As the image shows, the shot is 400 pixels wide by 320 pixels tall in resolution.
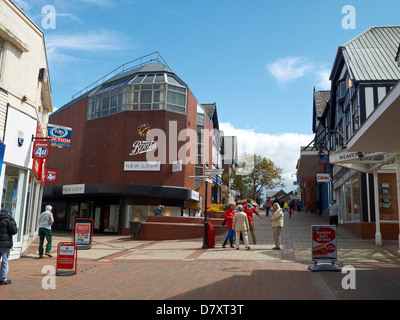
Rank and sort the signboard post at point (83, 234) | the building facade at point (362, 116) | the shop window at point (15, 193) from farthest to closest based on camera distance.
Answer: the building facade at point (362, 116)
the signboard post at point (83, 234)
the shop window at point (15, 193)

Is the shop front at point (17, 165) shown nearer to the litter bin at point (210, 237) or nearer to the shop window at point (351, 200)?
the litter bin at point (210, 237)

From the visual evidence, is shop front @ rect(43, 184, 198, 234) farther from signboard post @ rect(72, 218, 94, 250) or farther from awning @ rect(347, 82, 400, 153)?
awning @ rect(347, 82, 400, 153)

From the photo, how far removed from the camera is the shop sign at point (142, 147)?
27359 mm

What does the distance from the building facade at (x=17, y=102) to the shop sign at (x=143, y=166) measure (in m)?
13.7

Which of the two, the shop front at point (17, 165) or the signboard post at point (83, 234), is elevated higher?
the shop front at point (17, 165)

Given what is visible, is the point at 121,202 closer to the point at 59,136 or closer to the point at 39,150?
the point at 59,136

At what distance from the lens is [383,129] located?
9.85m

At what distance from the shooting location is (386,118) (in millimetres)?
9047

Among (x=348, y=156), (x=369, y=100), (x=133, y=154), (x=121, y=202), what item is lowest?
(x=121, y=202)

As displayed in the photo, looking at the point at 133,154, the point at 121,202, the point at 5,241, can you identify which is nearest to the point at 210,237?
the point at 5,241

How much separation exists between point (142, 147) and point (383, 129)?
19759 millimetres

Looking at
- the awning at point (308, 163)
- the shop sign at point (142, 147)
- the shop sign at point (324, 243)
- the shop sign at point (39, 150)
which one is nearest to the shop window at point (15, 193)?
the shop sign at point (39, 150)

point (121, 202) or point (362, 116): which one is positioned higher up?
point (362, 116)

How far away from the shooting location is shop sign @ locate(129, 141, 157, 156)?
27.4m
